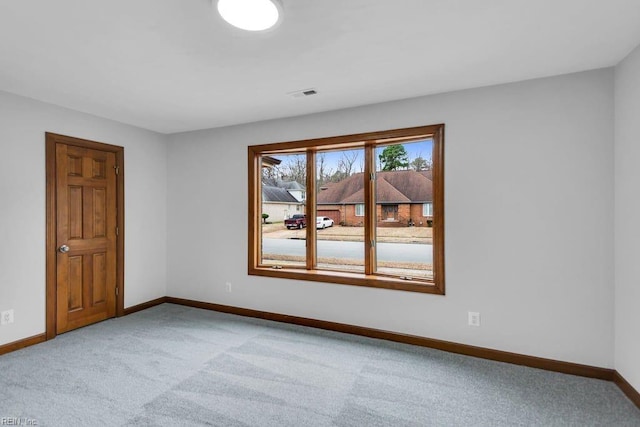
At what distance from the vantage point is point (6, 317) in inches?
119

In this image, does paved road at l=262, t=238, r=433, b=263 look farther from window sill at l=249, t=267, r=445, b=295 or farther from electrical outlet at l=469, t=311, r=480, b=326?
electrical outlet at l=469, t=311, r=480, b=326

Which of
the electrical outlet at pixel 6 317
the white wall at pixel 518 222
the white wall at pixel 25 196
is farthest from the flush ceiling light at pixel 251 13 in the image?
the electrical outlet at pixel 6 317

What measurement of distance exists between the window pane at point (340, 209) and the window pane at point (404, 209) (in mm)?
230

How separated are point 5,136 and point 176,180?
6.05ft

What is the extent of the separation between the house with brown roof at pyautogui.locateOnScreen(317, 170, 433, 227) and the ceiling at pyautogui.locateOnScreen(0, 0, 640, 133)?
0.85 m

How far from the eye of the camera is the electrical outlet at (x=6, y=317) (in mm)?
2988

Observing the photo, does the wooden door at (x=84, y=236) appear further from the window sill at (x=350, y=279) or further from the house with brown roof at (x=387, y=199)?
the house with brown roof at (x=387, y=199)

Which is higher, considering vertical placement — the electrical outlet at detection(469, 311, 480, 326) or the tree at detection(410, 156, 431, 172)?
the tree at detection(410, 156, 431, 172)

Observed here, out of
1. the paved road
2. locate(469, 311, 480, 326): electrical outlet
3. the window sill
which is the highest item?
the paved road

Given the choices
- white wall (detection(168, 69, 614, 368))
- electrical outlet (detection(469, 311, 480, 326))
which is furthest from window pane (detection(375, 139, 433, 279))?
electrical outlet (detection(469, 311, 480, 326))

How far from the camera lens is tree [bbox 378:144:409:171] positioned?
345 centimetres

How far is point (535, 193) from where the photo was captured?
9.00ft

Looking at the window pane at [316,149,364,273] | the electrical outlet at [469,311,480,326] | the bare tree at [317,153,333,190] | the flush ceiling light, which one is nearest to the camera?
the flush ceiling light

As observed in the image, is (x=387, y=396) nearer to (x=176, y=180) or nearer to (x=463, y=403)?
(x=463, y=403)
